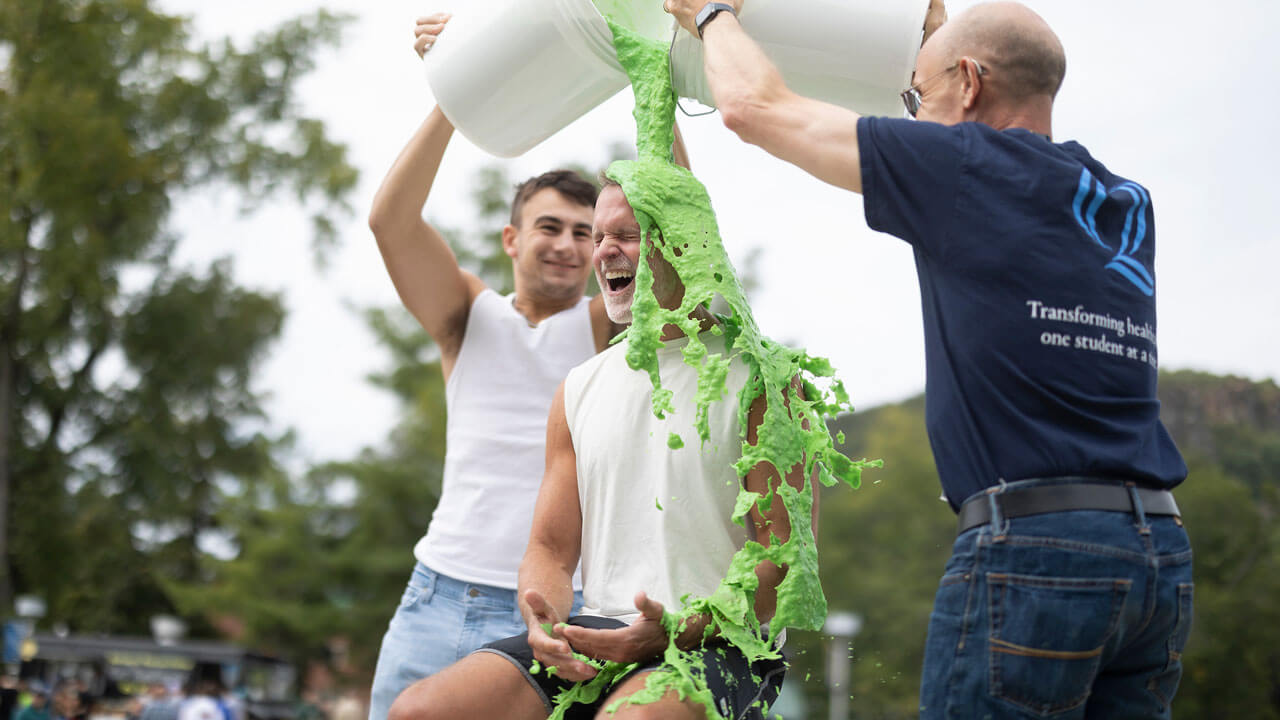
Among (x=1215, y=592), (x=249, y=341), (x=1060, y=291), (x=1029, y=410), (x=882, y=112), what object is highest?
(x=249, y=341)

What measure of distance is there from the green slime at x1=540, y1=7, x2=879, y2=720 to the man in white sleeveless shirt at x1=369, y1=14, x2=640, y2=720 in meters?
0.88

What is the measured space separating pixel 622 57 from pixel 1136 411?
4.92 feet

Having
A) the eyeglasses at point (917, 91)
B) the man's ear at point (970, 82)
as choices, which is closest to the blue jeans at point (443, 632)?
the eyeglasses at point (917, 91)

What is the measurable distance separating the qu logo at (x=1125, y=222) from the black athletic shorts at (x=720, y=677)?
1.10 meters

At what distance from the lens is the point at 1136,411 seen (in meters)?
1.95

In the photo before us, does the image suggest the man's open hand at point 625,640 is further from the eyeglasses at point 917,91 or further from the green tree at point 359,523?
the green tree at point 359,523

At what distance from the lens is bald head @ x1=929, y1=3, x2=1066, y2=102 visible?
6.85ft

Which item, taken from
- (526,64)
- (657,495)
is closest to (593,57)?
(526,64)

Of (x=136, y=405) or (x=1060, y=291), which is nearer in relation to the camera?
(x=1060, y=291)

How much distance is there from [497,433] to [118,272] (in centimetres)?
1870

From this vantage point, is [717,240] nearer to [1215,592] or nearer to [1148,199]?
[1148,199]

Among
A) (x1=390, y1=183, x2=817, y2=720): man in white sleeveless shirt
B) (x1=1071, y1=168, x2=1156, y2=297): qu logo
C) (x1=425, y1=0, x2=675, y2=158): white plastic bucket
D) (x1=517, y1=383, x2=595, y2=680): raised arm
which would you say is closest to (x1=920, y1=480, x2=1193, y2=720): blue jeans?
(x1=1071, y1=168, x2=1156, y2=297): qu logo

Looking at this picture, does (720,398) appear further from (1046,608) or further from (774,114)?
(1046,608)

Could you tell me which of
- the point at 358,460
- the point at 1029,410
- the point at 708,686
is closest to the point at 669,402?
the point at 708,686
